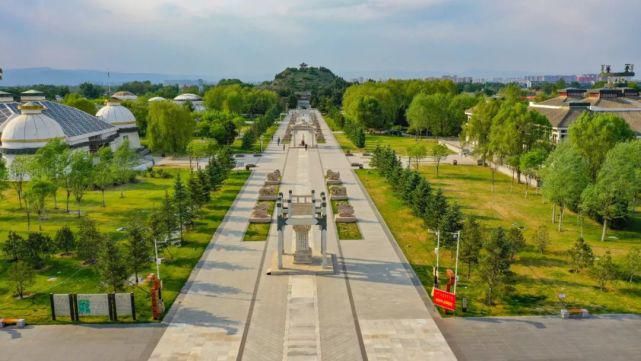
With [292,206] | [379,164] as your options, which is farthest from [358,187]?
[292,206]

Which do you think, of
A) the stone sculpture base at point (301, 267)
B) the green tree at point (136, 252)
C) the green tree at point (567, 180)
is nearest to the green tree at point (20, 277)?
the green tree at point (136, 252)

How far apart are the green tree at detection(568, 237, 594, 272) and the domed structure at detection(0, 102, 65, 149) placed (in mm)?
52318

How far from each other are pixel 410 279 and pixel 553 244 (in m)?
11.9

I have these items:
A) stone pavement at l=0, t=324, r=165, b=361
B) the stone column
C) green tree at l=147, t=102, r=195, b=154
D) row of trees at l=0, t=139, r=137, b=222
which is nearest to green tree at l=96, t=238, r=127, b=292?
stone pavement at l=0, t=324, r=165, b=361

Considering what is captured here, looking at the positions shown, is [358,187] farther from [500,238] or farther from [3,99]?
[3,99]

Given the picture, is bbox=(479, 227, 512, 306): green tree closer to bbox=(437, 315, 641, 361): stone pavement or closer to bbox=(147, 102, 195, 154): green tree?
bbox=(437, 315, 641, 361): stone pavement

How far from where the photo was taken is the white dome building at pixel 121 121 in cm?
7338

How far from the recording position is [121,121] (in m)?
73.9

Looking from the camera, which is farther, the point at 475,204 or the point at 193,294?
the point at 475,204

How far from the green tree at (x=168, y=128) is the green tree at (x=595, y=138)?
4827 centimetres

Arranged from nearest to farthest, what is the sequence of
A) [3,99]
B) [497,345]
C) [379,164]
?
1. [497,345]
2. [379,164]
3. [3,99]

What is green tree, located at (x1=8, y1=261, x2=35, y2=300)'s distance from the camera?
2426 centimetres

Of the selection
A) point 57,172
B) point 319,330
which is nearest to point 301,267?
point 319,330

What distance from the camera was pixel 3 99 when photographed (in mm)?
68625
